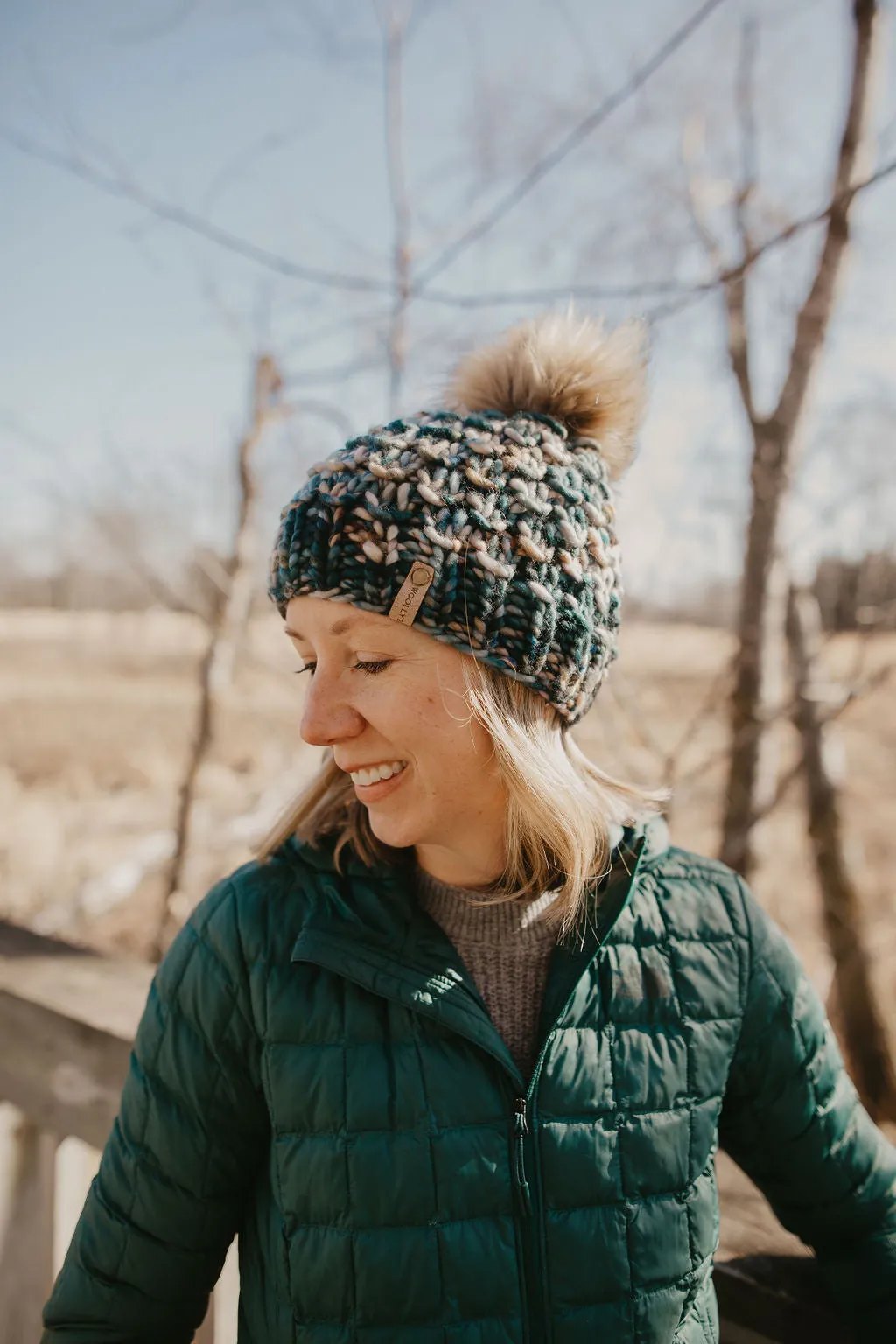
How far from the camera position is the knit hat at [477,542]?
41.6 inches

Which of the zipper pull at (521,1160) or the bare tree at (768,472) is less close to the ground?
the bare tree at (768,472)

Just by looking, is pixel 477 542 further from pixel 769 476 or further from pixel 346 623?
pixel 769 476

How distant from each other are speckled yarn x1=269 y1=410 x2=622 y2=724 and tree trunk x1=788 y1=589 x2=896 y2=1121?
2.53 m

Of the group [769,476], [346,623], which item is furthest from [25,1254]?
[769,476]

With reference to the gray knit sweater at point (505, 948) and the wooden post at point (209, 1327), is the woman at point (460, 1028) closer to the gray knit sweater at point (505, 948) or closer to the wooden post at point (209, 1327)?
the gray knit sweater at point (505, 948)

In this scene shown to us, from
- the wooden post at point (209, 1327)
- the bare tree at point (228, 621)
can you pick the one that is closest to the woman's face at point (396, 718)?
the wooden post at point (209, 1327)

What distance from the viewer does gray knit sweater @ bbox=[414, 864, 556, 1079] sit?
3.73 ft

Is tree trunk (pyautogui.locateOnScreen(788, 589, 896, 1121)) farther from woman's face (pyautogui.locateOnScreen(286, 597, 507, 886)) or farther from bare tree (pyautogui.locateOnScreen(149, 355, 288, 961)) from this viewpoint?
woman's face (pyautogui.locateOnScreen(286, 597, 507, 886))

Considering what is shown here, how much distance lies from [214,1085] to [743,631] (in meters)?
2.05

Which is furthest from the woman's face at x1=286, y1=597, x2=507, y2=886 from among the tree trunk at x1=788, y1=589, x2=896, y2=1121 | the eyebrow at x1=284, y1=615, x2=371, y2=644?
the tree trunk at x1=788, y1=589, x2=896, y2=1121

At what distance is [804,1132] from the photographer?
1185 millimetres

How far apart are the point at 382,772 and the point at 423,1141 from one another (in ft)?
1.45

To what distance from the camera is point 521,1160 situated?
3.31 feet

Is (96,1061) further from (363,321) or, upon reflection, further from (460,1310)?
(363,321)
